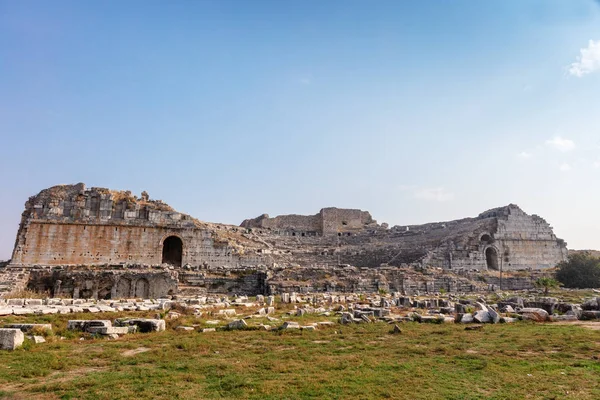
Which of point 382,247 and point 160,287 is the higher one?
point 382,247

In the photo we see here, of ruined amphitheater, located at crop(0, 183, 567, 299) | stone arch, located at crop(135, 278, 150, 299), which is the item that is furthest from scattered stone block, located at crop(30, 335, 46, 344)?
stone arch, located at crop(135, 278, 150, 299)

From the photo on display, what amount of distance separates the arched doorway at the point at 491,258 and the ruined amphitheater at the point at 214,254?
0.40 ft

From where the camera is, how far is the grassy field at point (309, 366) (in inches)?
212

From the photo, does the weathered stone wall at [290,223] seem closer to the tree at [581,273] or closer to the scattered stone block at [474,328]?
the tree at [581,273]

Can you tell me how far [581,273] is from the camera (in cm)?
2856

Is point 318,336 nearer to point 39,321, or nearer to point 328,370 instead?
point 328,370

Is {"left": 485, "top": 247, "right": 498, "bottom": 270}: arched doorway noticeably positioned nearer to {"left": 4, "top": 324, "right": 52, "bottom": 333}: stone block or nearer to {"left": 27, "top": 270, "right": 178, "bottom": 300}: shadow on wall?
{"left": 27, "top": 270, "right": 178, "bottom": 300}: shadow on wall

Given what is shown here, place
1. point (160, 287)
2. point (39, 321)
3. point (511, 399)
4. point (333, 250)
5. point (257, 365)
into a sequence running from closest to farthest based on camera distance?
point (511, 399) → point (257, 365) → point (39, 321) → point (160, 287) → point (333, 250)

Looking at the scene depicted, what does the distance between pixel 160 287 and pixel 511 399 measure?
20719mm

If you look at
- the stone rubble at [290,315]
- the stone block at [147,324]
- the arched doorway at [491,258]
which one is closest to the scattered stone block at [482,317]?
the stone rubble at [290,315]

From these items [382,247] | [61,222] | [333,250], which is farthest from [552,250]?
[61,222]

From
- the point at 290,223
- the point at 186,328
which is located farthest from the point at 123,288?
the point at 290,223

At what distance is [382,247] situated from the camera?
1518 inches

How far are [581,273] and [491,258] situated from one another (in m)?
8.38
